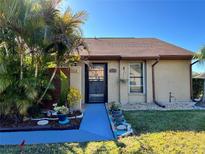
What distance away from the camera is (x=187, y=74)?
1301 cm

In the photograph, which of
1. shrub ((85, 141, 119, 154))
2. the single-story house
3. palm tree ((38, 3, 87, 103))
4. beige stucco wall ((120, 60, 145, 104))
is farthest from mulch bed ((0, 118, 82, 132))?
beige stucco wall ((120, 60, 145, 104))

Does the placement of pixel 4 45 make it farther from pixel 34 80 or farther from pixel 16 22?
pixel 34 80

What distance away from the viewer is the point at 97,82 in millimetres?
12820

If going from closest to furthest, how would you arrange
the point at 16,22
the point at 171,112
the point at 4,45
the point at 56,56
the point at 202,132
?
the point at 202,132 → the point at 16,22 → the point at 4,45 → the point at 56,56 → the point at 171,112

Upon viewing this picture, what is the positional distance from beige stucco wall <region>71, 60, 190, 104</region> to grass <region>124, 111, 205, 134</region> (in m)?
3.09

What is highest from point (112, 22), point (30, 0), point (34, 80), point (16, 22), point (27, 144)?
point (112, 22)

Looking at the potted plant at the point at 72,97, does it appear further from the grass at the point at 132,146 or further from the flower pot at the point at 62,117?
the grass at the point at 132,146

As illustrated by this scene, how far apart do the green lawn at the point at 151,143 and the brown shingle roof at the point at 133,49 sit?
17.6ft

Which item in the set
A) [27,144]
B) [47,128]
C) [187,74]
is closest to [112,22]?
[187,74]

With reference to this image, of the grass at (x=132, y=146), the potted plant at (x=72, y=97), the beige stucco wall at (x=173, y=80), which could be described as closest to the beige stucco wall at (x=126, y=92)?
the beige stucco wall at (x=173, y=80)

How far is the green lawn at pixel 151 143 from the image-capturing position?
211 inches

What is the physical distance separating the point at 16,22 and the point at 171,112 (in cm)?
733

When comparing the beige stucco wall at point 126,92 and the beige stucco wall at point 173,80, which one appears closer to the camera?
the beige stucco wall at point 126,92

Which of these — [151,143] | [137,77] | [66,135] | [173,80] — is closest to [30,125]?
[66,135]
